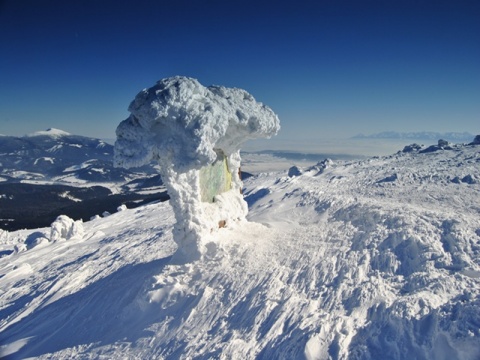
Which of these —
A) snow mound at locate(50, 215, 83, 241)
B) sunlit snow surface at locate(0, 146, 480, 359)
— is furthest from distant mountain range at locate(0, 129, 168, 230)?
sunlit snow surface at locate(0, 146, 480, 359)

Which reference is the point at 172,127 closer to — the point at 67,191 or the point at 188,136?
the point at 188,136

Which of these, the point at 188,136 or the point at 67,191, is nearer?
the point at 188,136

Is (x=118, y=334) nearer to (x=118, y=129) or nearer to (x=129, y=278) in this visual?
(x=129, y=278)

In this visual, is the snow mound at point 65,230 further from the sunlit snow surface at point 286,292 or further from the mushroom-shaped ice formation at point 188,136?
the mushroom-shaped ice formation at point 188,136

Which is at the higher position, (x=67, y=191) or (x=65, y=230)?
(x=65, y=230)

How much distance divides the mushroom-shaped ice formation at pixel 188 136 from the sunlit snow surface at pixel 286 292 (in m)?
0.83

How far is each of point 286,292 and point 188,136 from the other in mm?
4523

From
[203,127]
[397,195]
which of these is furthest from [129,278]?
[397,195]

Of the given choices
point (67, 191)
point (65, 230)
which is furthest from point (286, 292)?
point (67, 191)

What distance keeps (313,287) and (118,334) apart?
4.60m

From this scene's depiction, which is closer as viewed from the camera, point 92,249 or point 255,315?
point 255,315

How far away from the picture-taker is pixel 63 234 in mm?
20953

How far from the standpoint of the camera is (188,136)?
9164 millimetres

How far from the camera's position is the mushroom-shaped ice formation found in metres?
9.12
